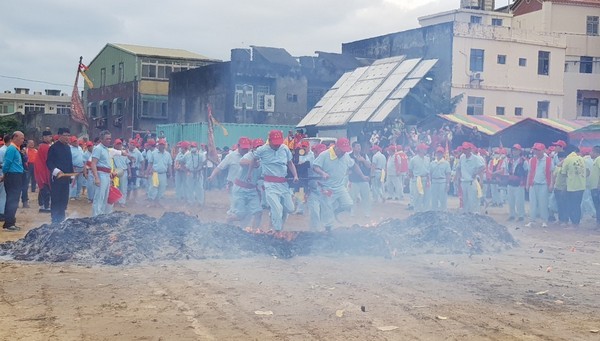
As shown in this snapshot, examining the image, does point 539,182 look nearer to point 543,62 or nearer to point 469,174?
point 469,174

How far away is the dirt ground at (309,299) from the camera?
6.57 m

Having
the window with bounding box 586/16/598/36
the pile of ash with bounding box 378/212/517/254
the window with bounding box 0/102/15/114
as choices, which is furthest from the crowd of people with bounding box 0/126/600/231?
the window with bounding box 0/102/15/114

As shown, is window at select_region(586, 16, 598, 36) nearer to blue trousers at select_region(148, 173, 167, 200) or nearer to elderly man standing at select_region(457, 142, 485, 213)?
elderly man standing at select_region(457, 142, 485, 213)

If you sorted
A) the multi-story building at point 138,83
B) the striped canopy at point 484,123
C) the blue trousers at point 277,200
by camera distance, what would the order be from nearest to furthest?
the blue trousers at point 277,200 → the striped canopy at point 484,123 → the multi-story building at point 138,83

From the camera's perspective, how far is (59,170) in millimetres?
13008

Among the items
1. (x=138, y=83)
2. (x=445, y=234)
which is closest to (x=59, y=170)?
(x=445, y=234)

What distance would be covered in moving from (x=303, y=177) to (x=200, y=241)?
3.61 m

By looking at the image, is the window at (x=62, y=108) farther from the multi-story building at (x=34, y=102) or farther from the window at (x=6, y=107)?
the window at (x=6, y=107)

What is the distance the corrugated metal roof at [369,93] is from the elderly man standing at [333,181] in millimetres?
19322

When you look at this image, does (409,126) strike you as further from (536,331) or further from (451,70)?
(536,331)

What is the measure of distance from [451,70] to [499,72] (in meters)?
3.69

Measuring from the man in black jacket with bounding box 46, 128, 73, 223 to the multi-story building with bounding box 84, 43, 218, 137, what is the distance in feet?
122

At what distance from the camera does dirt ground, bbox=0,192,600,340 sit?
6566 millimetres

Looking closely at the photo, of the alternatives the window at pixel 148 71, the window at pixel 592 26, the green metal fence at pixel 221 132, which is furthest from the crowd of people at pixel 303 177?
the window at pixel 592 26
